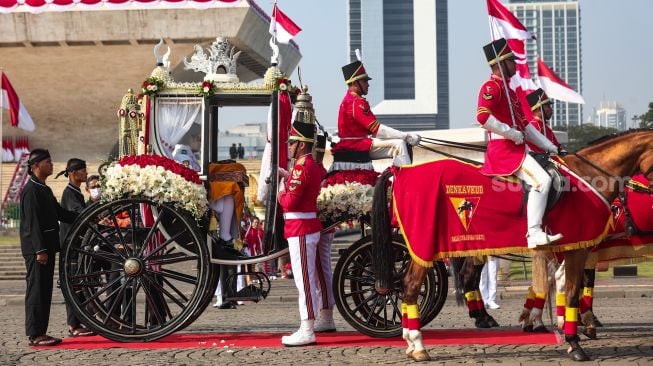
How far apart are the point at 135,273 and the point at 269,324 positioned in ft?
10.6

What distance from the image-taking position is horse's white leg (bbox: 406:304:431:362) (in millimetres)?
9984

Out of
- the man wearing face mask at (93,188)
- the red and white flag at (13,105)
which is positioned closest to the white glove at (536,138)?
the man wearing face mask at (93,188)

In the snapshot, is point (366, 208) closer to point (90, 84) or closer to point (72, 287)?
point (72, 287)

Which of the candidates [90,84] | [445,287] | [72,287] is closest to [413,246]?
[445,287]

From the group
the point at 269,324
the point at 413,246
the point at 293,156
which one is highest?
the point at 293,156

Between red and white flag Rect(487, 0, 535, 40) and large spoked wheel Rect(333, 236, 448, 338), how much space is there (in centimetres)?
416

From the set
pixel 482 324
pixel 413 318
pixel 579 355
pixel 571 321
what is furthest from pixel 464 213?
pixel 482 324

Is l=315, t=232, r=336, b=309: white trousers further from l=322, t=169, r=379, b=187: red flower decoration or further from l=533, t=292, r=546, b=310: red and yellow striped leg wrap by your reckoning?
l=533, t=292, r=546, b=310: red and yellow striped leg wrap

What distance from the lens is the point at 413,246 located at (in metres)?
10.3

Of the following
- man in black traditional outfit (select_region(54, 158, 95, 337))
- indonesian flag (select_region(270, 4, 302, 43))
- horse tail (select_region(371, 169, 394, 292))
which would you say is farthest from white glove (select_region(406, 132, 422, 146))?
indonesian flag (select_region(270, 4, 302, 43))

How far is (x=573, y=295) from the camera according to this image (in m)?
10.1

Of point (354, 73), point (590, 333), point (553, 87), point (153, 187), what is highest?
point (553, 87)

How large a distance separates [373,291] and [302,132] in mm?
1817

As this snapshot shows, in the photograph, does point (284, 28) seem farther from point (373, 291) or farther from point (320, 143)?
point (373, 291)
